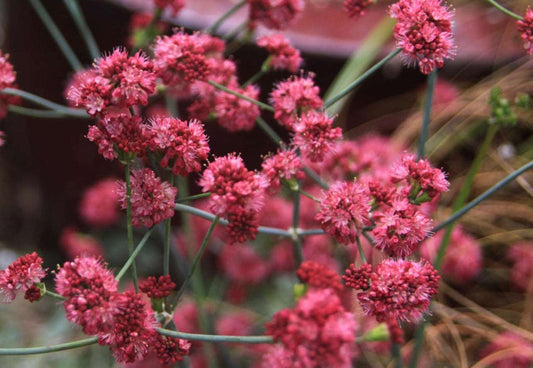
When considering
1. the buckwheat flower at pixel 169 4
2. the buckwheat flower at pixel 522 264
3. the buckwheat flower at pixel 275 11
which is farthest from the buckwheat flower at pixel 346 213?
the buckwheat flower at pixel 522 264

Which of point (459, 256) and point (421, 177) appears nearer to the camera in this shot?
point (421, 177)

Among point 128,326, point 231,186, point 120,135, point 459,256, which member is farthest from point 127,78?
point 459,256

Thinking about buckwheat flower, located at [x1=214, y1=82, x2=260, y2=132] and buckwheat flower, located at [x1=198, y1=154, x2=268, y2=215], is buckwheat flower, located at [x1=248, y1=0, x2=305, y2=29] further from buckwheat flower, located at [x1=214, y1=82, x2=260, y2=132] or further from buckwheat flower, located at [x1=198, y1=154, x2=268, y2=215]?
buckwheat flower, located at [x1=198, y1=154, x2=268, y2=215]

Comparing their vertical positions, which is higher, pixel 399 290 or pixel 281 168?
pixel 281 168

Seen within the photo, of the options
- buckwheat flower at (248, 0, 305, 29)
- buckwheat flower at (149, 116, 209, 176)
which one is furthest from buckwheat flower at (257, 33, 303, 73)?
buckwheat flower at (149, 116, 209, 176)

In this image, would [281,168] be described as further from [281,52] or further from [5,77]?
[5,77]

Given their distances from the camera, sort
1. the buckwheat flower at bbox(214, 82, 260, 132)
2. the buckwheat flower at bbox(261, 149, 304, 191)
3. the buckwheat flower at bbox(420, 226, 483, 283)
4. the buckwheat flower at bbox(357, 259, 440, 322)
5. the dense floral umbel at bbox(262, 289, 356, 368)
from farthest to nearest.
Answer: the buckwheat flower at bbox(420, 226, 483, 283) < the buckwheat flower at bbox(214, 82, 260, 132) < the buckwheat flower at bbox(261, 149, 304, 191) < the buckwheat flower at bbox(357, 259, 440, 322) < the dense floral umbel at bbox(262, 289, 356, 368)
